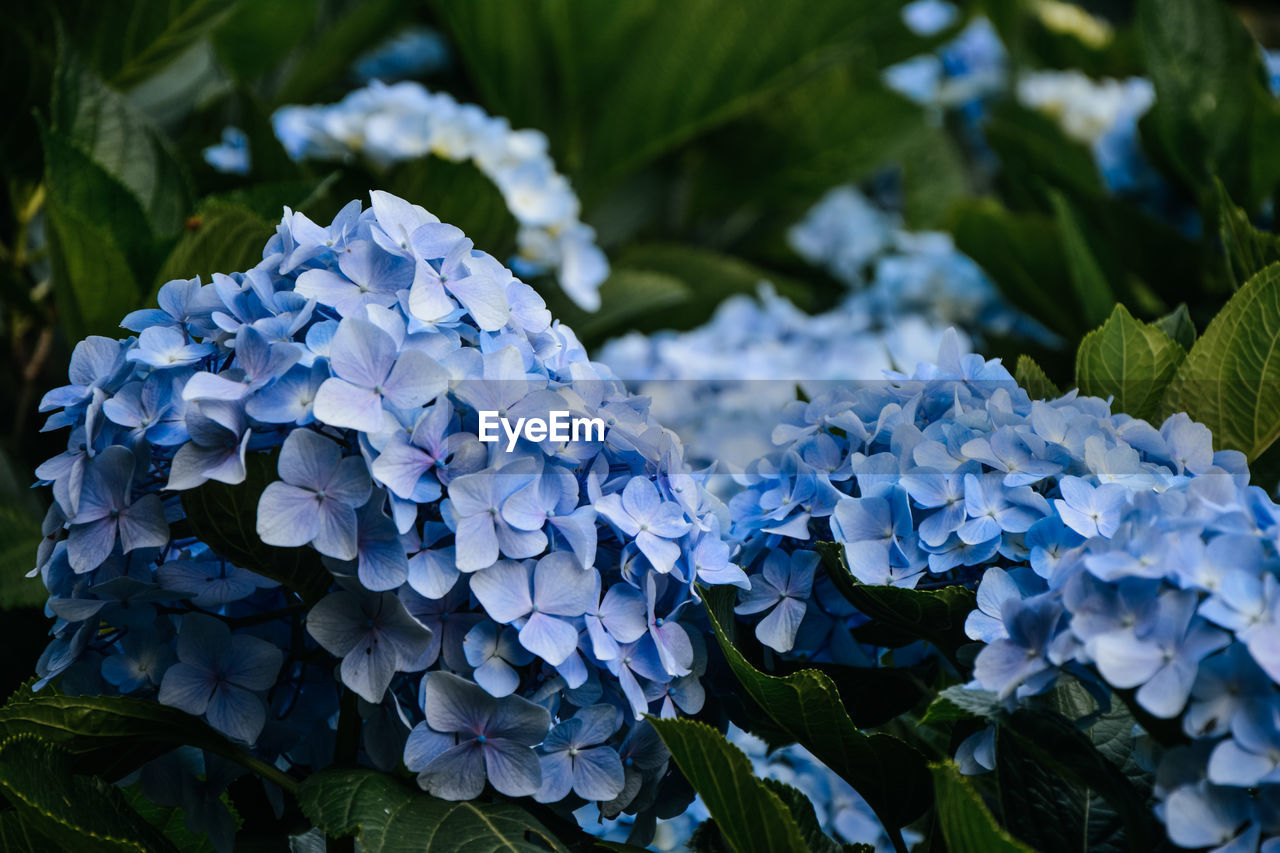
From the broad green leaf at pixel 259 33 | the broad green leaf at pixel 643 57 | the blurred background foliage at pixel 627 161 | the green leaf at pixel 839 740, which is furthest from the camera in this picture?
the broad green leaf at pixel 643 57

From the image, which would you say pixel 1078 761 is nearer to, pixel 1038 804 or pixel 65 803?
pixel 1038 804

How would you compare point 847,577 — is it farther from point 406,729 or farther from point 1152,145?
point 1152,145

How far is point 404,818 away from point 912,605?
27 centimetres

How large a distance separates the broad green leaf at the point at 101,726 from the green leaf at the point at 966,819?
1.13 ft

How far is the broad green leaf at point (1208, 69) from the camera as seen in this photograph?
3.86 ft

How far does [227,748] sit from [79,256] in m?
0.48

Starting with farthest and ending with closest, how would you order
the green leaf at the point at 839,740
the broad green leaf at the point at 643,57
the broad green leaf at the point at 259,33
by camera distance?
the broad green leaf at the point at 643,57
the broad green leaf at the point at 259,33
the green leaf at the point at 839,740

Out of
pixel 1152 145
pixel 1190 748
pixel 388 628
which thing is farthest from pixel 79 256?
pixel 1152 145

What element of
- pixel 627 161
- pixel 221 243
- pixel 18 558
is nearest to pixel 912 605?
pixel 221 243

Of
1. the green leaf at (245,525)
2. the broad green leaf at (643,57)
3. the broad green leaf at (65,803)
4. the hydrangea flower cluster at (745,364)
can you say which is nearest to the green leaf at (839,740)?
the green leaf at (245,525)

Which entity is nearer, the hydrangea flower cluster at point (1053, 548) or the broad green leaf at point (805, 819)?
the hydrangea flower cluster at point (1053, 548)

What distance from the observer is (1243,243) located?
2.91 feet

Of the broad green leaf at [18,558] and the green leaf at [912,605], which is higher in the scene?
the green leaf at [912,605]

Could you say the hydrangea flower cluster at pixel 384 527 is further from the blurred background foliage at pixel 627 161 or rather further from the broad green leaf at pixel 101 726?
the blurred background foliage at pixel 627 161
